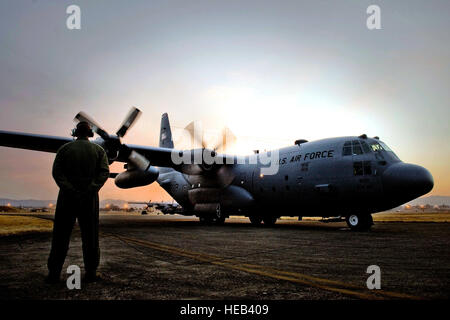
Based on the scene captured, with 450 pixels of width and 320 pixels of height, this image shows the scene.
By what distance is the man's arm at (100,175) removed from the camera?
161 inches

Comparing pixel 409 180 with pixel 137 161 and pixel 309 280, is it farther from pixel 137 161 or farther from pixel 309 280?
pixel 137 161

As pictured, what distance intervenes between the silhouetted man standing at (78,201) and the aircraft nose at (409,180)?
37.8 feet

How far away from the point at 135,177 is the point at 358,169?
11237 millimetres

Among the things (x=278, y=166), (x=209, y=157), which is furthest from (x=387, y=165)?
(x=209, y=157)

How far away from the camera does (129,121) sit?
1562 centimetres

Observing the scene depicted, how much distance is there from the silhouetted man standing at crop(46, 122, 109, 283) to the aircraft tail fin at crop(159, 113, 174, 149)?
75.1 ft

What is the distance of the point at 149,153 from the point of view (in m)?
18.4

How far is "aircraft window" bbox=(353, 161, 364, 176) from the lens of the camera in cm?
1324

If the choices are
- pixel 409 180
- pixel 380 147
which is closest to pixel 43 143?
pixel 380 147

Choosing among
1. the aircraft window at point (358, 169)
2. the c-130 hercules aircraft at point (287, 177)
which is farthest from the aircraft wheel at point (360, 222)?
the aircraft window at point (358, 169)

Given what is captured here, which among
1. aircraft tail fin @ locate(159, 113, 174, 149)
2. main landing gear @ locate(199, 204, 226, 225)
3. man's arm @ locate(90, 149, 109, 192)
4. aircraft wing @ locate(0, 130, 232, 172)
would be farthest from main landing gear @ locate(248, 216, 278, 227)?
man's arm @ locate(90, 149, 109, 192)

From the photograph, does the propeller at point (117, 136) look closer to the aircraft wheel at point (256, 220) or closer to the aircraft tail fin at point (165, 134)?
the aircraft wheel at point (256, 220)
